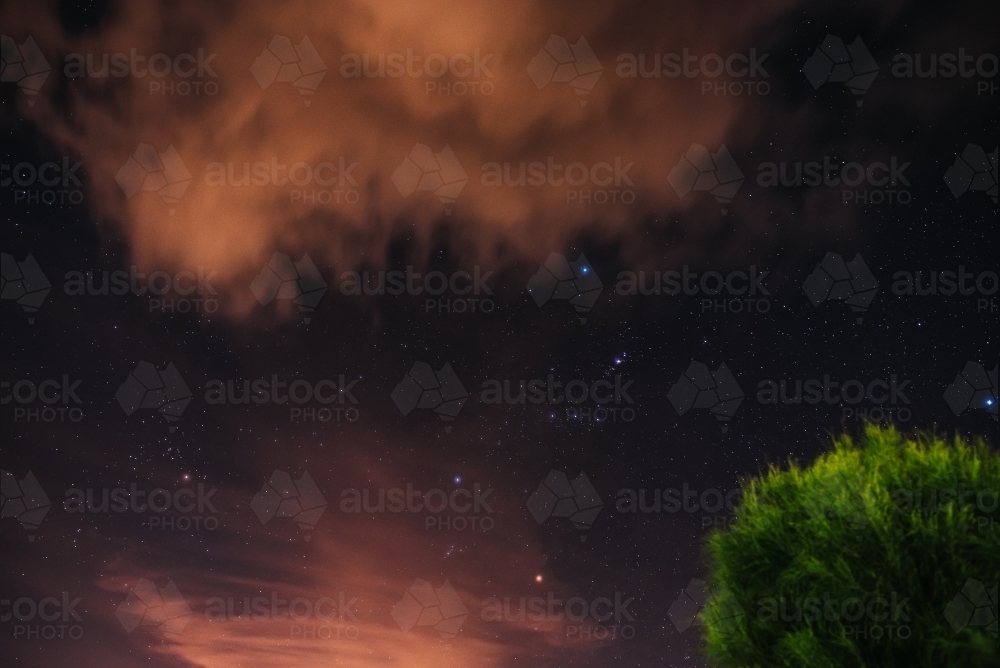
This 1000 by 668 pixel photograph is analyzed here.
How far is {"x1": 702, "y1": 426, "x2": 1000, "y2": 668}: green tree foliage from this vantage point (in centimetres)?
1394

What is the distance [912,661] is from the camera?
1392 centimetres

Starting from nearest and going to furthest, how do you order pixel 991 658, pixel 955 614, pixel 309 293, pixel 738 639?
pixel 991 658 < pixel 955 614 < pixel 738 639 < pixel 309 293

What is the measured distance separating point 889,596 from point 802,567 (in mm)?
1536

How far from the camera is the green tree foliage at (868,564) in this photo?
13.9 metres

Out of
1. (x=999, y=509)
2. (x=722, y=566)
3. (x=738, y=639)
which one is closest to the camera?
(x=999, y=509)

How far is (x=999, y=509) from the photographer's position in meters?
14.7

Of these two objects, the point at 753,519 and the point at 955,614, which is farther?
the point at 753,519

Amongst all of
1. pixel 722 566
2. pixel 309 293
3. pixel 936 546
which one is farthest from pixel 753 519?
pixel 309 293

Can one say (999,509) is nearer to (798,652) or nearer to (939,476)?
(939,476)

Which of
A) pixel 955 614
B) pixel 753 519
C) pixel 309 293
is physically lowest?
pixel 955 614

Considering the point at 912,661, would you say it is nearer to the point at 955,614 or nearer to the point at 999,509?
the point at 955,614

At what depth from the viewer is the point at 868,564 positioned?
14.7 meters

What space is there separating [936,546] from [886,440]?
3.00 meters

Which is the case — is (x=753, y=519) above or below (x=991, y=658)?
above
